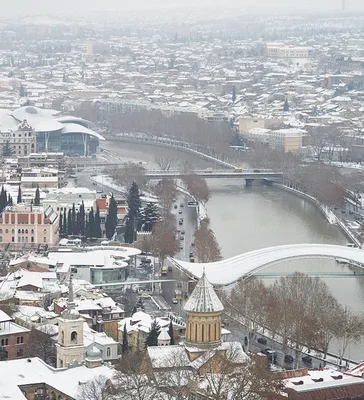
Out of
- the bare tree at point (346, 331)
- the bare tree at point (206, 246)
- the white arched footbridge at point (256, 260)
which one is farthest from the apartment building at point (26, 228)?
the bare tree at point (346, 331)

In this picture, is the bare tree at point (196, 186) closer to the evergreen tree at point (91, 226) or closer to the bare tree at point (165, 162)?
the bare tree at point (165, 162)

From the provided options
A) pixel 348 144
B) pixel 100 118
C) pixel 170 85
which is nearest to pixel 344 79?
pixel 170 85

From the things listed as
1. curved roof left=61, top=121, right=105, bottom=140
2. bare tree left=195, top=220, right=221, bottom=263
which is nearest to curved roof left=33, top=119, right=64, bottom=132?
curved roof left=61, top=121, right=105, bottom=140

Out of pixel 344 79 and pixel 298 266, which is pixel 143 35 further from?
pixel 298 266

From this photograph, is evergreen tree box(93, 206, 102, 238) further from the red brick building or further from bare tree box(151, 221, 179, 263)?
the red brick building

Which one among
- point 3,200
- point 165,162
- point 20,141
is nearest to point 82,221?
point 3,200

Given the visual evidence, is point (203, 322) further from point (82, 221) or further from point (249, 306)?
point (82, 221)

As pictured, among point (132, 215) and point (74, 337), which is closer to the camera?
point (74, 337)
